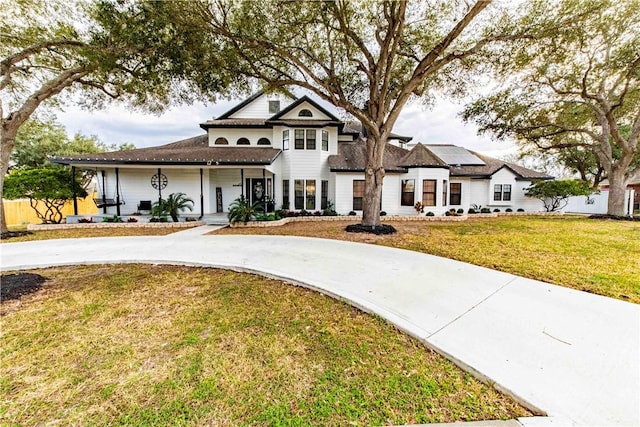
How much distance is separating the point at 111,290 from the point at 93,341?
1.74 meters

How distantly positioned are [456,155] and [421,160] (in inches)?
215

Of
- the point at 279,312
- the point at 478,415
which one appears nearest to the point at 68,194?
the point at 279,312

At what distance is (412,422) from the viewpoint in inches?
75.7

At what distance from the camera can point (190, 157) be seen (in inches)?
511

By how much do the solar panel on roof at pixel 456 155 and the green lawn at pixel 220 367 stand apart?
17928 millimetres

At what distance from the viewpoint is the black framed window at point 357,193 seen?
15.0m

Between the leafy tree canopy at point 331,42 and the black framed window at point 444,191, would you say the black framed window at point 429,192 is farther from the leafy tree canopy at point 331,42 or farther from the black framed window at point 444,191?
the leafy tree canopy at point 331,42

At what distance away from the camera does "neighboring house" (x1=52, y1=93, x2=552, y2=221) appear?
45.7 feet

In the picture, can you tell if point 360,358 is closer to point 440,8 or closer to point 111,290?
→ point 111,290

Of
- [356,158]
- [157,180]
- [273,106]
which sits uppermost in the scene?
[273,106]

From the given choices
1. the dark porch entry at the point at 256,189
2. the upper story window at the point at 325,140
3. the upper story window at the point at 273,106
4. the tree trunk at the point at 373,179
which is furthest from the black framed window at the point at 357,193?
the upper story window at the point at 273,106

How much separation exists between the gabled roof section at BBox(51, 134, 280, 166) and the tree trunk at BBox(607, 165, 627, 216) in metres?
19.9

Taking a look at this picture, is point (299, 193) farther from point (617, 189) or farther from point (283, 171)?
point (617, 189)

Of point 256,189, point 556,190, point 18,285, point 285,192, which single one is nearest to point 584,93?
point 556,190
